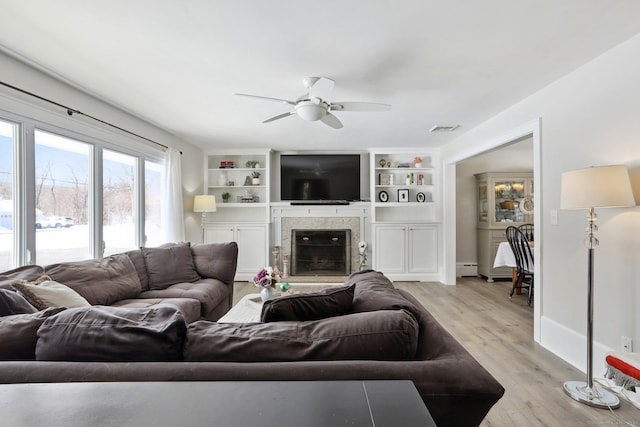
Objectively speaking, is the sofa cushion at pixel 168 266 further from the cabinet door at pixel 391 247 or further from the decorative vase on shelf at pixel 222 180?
the cabinet door at pixel 391 247

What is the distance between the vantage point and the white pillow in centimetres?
177

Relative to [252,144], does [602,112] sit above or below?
below

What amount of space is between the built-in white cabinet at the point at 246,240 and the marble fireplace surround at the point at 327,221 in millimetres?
357

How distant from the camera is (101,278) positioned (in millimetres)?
2502

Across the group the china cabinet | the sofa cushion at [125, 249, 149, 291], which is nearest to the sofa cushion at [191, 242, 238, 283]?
the sofa cushion at [125, 249, 149, 291]

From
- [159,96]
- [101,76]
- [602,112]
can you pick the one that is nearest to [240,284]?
[159,96]

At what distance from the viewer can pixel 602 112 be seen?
2.24m

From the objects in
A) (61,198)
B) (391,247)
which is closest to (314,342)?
(61,198)

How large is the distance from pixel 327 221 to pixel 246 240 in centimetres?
151

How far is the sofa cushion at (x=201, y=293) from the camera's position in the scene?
9.34 feet

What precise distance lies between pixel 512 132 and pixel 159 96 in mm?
3656

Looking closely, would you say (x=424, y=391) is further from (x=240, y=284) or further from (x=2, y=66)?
(x=240, y=284)

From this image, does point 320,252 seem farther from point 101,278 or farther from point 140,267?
point 101,278

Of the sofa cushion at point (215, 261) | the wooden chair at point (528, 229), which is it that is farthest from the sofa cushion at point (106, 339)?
the wooden chair at point (528, 229)
